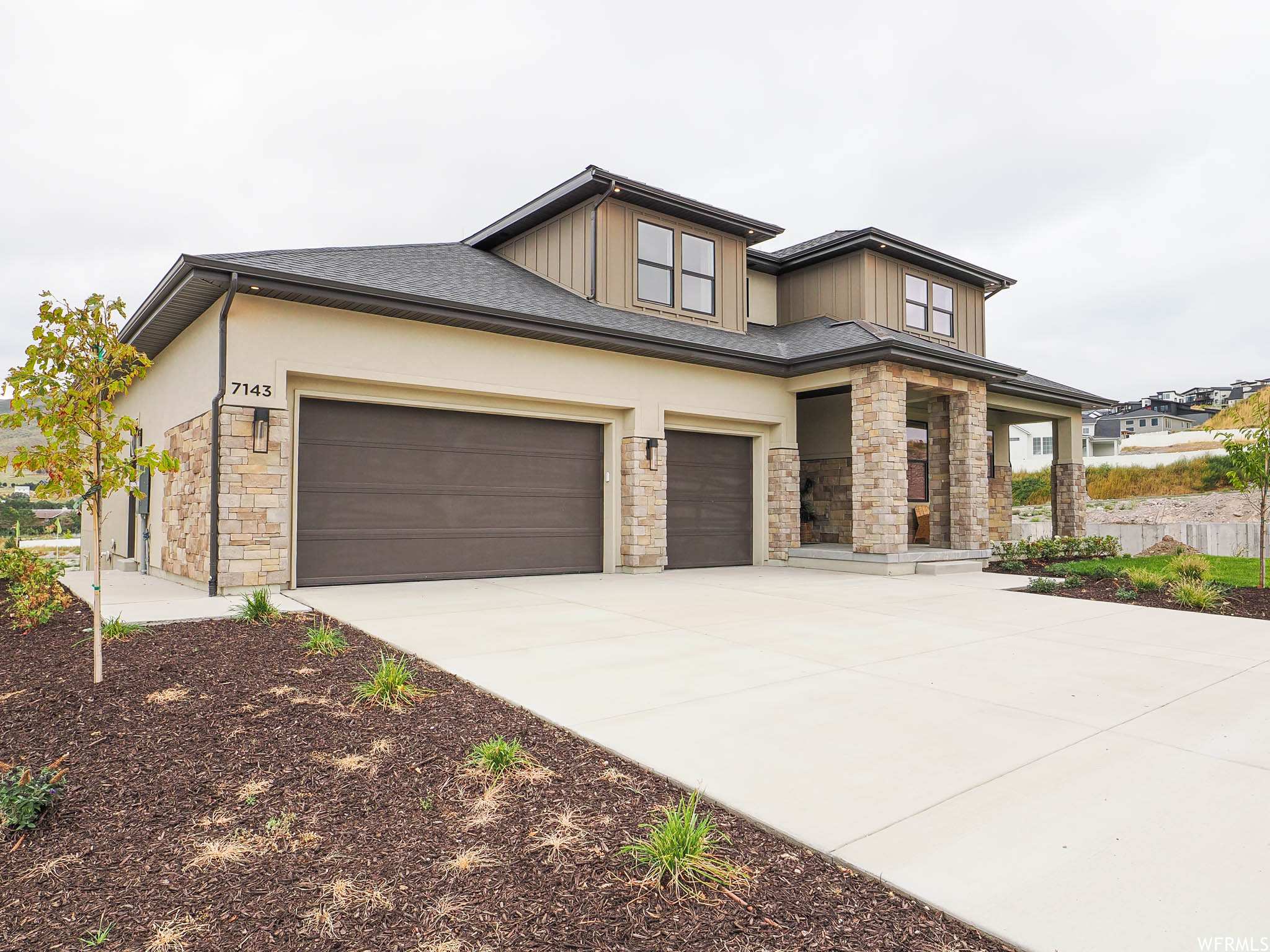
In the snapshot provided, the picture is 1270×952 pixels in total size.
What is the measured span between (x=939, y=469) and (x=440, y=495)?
10885mm

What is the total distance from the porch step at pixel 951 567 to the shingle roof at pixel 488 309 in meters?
3.75

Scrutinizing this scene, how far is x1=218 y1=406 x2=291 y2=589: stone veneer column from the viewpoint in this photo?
883 cm

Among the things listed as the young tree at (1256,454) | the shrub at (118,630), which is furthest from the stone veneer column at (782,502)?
the shrub at (118,630)

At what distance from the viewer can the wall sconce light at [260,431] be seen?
9.01 m

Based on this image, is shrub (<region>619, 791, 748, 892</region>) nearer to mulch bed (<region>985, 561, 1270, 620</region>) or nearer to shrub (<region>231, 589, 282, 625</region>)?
shrub (<region>231, 589, 282, 625</region>)

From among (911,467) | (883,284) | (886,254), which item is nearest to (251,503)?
(883,284)

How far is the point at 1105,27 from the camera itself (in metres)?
12.9

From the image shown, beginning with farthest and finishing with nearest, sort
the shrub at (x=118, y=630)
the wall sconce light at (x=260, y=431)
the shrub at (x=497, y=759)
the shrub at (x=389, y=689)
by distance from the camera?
1. the wall sconce light at (x=260, y=431)
2. the shrub at (x=118, y=630)
3. the shrub at (x=389, y=689)
4. the shrub at (x=497, y=759)

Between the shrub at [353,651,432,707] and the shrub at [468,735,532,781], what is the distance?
108 cm

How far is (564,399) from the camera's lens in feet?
38.3

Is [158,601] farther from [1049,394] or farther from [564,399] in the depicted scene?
[1049,394]

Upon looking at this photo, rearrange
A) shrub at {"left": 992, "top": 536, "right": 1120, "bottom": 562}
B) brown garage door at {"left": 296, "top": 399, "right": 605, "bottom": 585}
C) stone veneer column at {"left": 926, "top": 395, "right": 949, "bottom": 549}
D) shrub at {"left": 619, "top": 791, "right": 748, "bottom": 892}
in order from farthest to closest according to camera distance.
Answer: stone veneer column at {"left": 926, "top": 395, "right": 949, "bottom": 549} → shrub at {"left": 992, "top": 536, "right": 1120, "bottom": 562} → brown garage door at {"left": 296, "top": 399, "right": 605, "bottom": 585} → shrub at {"left": 619, "top": 791, "right": 748, "bottom": 892}

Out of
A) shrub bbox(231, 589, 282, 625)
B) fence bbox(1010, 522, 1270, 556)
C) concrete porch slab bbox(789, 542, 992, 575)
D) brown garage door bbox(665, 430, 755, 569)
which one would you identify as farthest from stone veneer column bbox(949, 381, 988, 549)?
shrub bbox(231, 589, 282, 625)

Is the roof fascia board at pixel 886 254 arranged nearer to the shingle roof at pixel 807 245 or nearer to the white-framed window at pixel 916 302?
the shingle roof at pixel 807 245
